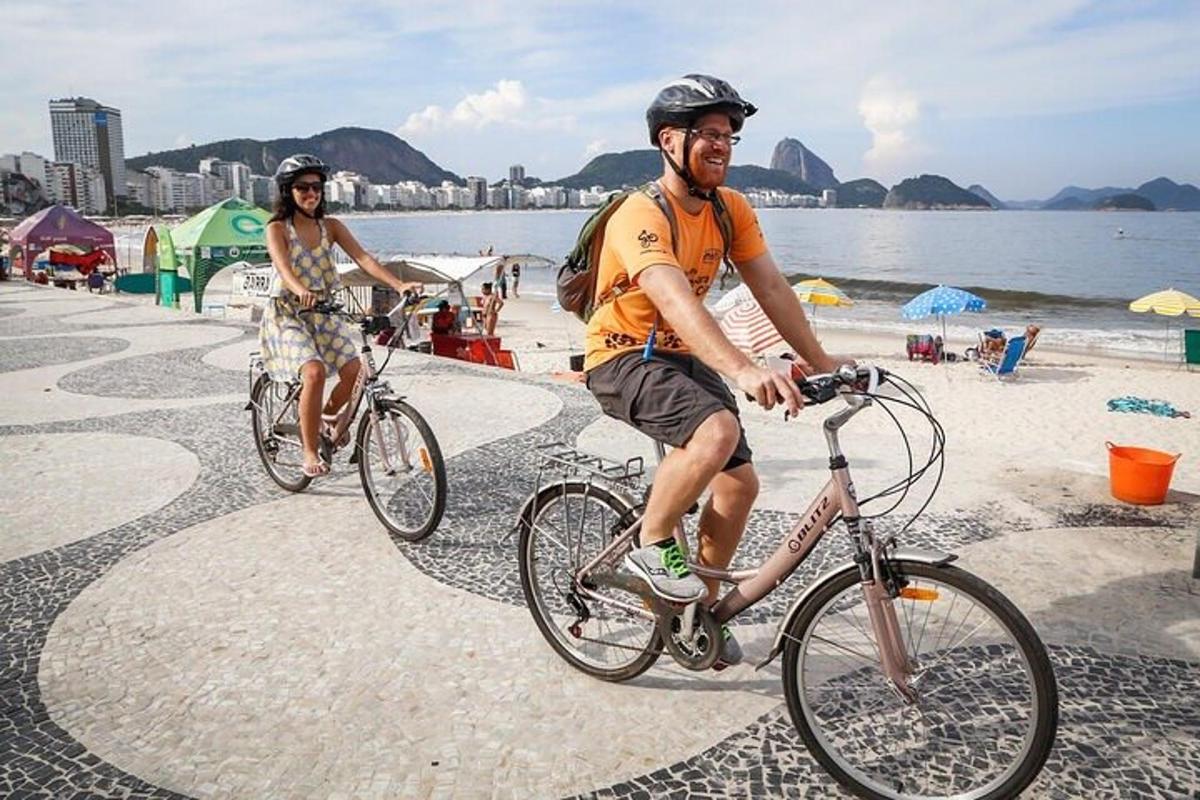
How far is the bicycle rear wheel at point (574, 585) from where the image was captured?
3.01m

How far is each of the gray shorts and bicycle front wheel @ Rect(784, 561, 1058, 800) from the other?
0.62 meters

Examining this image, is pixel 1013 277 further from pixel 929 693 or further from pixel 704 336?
pixel 704 336

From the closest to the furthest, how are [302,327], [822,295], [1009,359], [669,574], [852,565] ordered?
[852,565] → [669,574] → [302,327] → [1009,359] → [822,295]

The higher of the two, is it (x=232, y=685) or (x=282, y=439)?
(x=282, y=439)

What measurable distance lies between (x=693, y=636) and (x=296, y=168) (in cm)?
360

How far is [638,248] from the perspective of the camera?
2.46 meters

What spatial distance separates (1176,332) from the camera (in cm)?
2666

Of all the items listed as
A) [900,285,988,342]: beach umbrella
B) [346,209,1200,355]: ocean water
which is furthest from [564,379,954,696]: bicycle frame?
[346,209,1200,355]: ocean water

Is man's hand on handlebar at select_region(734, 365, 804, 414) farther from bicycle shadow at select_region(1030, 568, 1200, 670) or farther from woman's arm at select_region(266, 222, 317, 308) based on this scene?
woman's arm at select_region(266, 222, 317, 308)

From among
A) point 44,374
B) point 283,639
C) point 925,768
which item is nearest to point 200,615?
point 283,639

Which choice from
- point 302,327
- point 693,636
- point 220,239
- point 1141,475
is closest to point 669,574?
point 693,636

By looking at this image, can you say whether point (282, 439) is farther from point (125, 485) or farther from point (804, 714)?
point (804, 714)

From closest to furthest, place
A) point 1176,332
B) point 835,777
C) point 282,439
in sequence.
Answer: point 835,777, point 282,439, point 1176,332

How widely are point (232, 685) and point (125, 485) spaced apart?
3183 millimetres
